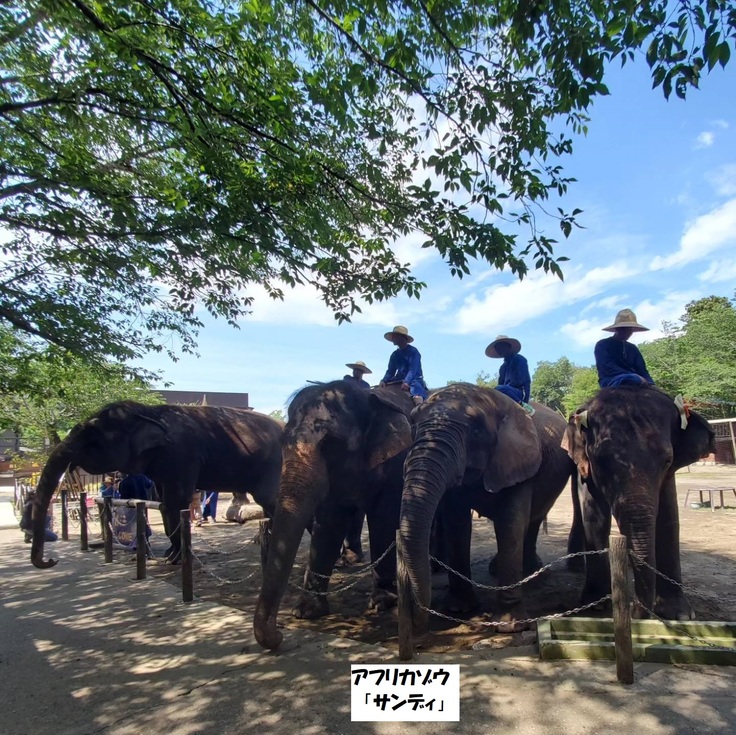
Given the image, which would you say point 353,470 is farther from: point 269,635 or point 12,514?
point 12,514

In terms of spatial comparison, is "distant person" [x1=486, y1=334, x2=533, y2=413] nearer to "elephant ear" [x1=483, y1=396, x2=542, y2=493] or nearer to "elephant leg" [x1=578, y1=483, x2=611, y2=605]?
"elephant ear" [x1=483, y1=396, x2=542, y2=493]

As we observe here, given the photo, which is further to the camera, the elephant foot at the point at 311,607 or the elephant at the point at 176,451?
the elephant at the point at 176,451

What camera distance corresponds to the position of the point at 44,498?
7.40m

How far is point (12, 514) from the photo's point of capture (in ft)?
64.6

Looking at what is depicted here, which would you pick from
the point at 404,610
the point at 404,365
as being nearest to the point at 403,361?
the point at 404,365

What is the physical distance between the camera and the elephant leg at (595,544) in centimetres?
609

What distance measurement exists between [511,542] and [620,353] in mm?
2607

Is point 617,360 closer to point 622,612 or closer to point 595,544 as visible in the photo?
point 595,544

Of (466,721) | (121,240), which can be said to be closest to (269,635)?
(466,721)

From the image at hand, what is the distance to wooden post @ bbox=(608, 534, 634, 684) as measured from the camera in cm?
421

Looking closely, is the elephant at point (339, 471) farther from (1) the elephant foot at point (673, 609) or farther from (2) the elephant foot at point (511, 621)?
(1) the elephant foot at point (673, 609)

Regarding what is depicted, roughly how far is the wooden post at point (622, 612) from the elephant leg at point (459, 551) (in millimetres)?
2138

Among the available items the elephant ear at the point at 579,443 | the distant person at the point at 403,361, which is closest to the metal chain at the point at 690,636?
the elephant ear at the point at 579,443

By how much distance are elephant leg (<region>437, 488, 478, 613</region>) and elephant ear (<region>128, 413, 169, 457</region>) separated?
5306 mm
